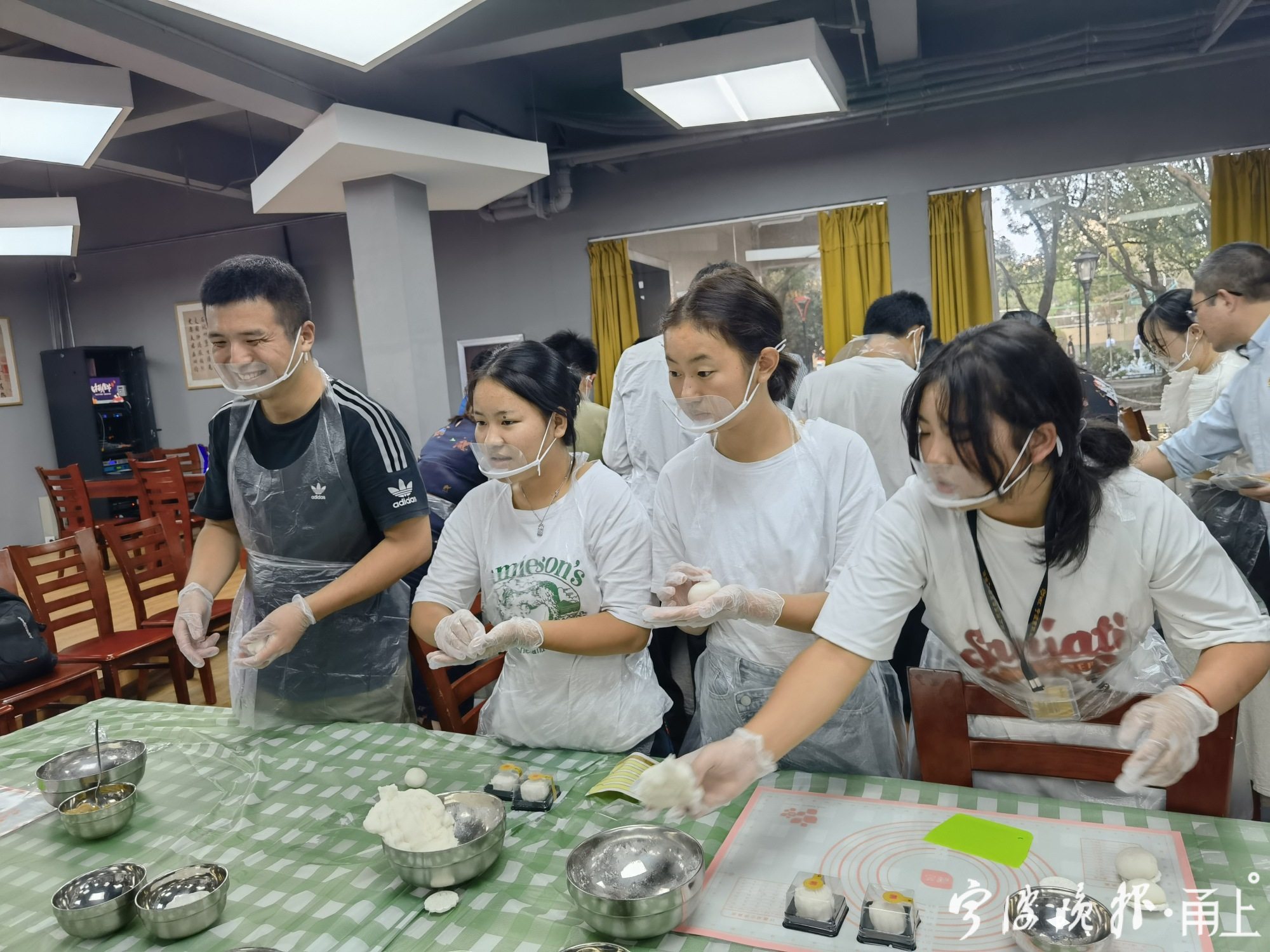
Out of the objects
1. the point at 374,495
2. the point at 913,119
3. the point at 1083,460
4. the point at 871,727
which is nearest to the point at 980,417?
the point at 1083,460

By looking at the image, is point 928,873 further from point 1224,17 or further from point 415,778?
point 1224,17

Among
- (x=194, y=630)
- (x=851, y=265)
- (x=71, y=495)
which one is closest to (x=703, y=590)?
(x=194, y=630)

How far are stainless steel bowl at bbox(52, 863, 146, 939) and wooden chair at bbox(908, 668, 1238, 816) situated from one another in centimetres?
117

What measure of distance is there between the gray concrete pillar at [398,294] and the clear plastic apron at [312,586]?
2.69 m

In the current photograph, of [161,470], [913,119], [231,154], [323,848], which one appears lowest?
[323,848]

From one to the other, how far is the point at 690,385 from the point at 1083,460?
648 mm

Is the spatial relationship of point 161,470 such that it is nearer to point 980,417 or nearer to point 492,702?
point 492,702

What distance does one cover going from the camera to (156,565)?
12.3 ft

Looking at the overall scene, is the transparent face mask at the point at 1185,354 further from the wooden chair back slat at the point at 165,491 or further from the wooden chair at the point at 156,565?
the wooden chair back slat at the point at 165,491

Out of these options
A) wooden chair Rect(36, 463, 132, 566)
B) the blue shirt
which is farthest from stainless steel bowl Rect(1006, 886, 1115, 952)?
wooden chair Rect(36, 463, 132, 566)

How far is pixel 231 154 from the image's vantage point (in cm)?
686

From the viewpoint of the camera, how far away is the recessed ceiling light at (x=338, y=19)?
62.9 inches

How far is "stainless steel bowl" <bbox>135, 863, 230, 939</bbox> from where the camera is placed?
106cm

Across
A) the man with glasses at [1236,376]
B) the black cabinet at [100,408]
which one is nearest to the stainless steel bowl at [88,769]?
the man with glasses at [1236,376]
